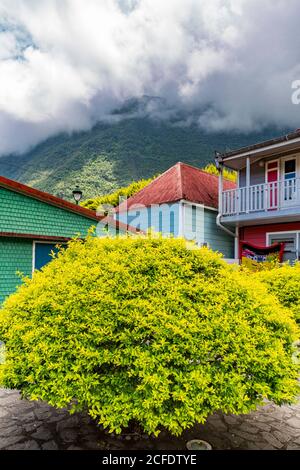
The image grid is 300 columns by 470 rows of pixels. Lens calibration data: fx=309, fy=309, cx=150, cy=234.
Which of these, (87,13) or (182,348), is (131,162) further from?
(182,348)

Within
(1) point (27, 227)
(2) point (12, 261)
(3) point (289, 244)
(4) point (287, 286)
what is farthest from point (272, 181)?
(2) point (12, 261)

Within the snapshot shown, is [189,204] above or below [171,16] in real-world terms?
below

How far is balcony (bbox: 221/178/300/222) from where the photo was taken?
35.7ft

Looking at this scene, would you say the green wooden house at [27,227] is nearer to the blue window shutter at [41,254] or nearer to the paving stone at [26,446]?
the blue window shutter at [41,254]

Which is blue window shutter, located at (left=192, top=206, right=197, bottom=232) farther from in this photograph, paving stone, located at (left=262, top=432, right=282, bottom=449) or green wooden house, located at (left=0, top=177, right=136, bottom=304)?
paving stone, located at (left=262, top=432, right=282, bottom=449)

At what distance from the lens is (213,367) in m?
2.16

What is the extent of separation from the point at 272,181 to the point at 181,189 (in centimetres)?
367

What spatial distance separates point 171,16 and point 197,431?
1717cm

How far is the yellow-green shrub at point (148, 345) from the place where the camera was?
208 cm

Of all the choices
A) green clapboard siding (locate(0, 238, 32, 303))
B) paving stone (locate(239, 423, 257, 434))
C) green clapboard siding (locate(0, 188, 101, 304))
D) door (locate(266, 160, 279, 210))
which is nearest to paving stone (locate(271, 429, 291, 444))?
paving stone (locate(239, 423, 257, 434))

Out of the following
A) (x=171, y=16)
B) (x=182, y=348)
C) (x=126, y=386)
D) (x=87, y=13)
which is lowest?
(x=126, y=386)

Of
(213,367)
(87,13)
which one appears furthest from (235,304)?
(87,13)

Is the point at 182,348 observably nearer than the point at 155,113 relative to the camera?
Yes

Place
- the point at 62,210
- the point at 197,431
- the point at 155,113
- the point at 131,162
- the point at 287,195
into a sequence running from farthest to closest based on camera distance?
the point at 155,113 → the point at 131,162 → the point at 287,195 → the point at 62,210 → the point at 197,431
